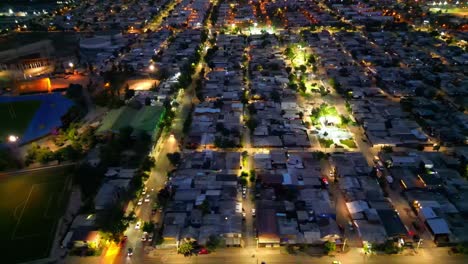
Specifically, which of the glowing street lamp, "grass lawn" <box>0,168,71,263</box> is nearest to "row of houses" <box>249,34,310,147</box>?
"grass lawn" <box>0,168,71,263</box>

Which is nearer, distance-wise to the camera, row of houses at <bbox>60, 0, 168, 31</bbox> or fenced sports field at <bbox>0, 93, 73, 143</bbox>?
fenced sports field at <bbox>0, 93, 73, 143</bbox>

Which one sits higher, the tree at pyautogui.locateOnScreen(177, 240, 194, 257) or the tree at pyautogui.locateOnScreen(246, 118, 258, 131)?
the tree at pyautogui.locateOnScreen(246, 118, 258, 131)

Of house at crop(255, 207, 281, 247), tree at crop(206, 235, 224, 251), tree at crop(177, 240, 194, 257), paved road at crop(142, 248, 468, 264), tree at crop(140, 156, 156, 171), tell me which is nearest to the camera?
paved road at crop(142, 248, 468, 264)

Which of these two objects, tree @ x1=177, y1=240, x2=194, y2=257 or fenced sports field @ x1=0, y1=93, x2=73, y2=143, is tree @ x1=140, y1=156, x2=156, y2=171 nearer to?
tree @ x1=177, y1=240, x2=194, y2=257

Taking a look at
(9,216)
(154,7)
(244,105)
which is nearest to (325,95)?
(244,105)

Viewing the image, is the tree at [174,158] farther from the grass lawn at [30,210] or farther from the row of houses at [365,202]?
the row of houses at [365,202]

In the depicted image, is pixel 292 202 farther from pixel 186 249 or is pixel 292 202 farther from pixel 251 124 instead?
pixel 251 124

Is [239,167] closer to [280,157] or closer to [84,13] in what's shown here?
[280,157]

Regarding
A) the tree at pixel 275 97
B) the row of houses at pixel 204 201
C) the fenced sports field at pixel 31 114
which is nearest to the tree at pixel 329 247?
the row of houses at pixel 204 201
